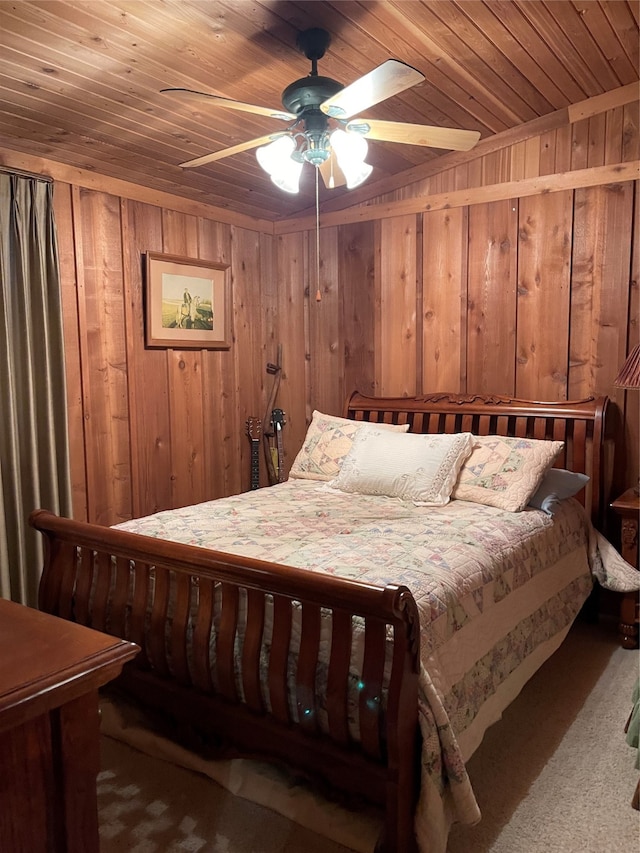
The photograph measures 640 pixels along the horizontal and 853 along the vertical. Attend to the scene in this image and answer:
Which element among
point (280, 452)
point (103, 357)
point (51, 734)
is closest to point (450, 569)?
point (51, 734)

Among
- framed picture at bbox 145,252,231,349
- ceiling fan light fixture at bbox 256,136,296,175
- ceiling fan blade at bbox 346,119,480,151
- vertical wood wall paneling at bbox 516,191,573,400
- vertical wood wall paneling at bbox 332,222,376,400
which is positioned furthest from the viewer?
vertical wood wall paneling at bbox 332,222,376,400

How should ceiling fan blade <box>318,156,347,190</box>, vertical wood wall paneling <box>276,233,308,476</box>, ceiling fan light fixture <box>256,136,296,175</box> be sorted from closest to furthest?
ceiling fan light fixture <box>256,136,296,175</box>, ceiling fan blade <box>318,156,347,190</box>, vertical wood wall paneling <box>276,233,308,476</box>

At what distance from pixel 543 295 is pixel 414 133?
5.22ft

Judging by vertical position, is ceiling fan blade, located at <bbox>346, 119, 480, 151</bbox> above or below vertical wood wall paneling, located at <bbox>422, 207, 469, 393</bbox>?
above

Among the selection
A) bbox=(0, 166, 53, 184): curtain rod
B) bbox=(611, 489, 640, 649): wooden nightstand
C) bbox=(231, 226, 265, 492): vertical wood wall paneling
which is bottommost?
bbox=(611, 489, 640, 649): wooden nightstand

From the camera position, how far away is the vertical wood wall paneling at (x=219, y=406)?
4.07m

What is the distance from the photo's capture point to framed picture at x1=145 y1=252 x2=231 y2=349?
12.1ft

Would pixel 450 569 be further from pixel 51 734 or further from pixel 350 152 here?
pixel 350 152

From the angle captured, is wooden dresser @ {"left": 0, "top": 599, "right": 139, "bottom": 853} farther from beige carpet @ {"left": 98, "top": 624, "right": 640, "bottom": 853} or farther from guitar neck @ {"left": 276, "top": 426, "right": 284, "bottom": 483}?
guitar neck @ {"left": 276, "top": 426, "right": 284, "bottom": 483}

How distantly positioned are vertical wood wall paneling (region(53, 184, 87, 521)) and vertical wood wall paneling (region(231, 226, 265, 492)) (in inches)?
47.7

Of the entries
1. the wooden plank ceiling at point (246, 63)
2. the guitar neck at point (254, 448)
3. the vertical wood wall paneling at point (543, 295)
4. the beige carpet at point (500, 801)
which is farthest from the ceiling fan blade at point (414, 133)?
the guitar neck at point (254, 448)

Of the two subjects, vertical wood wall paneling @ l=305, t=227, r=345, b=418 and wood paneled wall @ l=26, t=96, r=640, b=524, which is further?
vertical wood wall paneling @ l=305, t=227, r=345, b=418

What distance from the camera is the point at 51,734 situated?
104cm

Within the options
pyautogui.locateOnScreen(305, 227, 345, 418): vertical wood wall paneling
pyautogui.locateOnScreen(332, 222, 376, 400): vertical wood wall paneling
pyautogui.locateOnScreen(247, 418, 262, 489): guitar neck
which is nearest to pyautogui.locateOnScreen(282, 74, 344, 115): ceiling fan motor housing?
pyautogui.locateOnScreen(332, 222, 376, 400): vertical wood wall paneling
